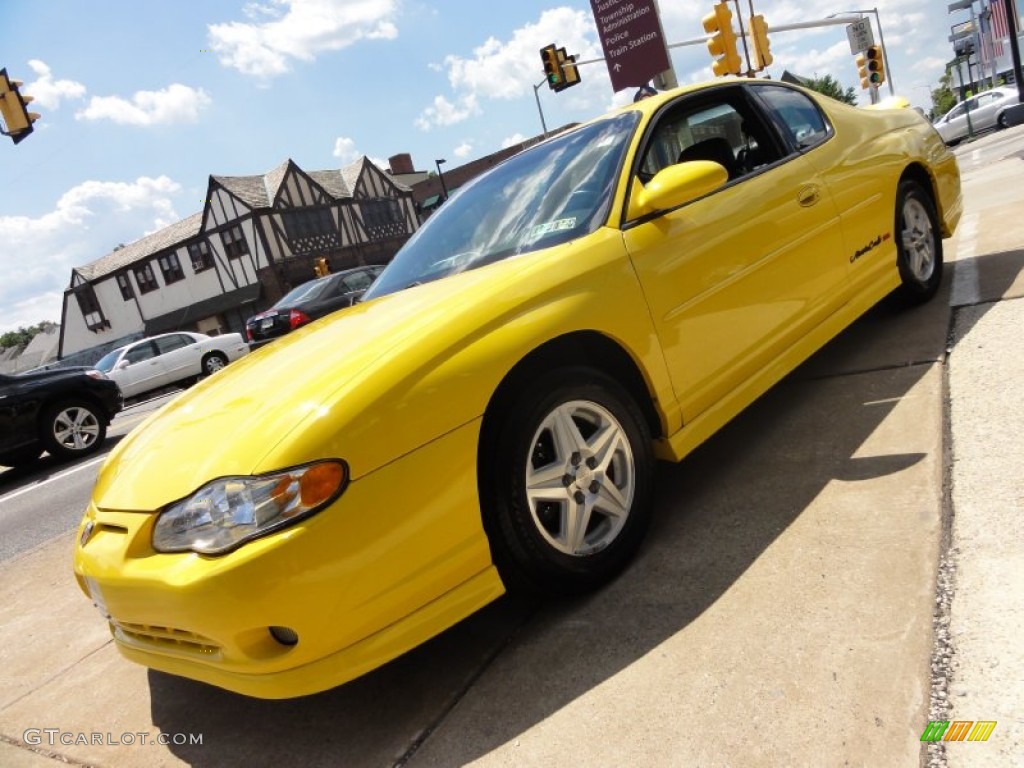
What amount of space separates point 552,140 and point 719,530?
6.20 feet

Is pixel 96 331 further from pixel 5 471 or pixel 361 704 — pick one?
pixel 361 704

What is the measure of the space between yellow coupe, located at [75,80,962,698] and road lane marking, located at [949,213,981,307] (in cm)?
129

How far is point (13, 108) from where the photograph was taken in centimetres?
1230

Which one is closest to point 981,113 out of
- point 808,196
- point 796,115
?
point 796,115

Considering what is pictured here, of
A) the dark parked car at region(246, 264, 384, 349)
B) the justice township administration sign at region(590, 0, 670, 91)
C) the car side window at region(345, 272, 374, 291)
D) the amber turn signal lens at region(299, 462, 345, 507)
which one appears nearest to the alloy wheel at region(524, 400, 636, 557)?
the amber turn signal lens at region(299, 462, 345, 507)

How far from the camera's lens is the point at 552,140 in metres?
3.39

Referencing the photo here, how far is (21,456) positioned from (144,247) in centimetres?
4009

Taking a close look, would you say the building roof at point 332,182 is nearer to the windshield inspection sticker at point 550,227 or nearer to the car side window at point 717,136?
the car side window at point 717,136

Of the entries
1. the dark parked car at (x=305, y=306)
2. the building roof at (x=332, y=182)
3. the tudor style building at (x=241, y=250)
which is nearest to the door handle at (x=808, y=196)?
the dark parked car at (x=305, y=306)

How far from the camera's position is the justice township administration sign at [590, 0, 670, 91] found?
1373 centimetres

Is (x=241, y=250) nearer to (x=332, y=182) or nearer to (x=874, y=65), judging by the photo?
(x=332, y=182)

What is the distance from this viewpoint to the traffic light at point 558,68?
1866 cm

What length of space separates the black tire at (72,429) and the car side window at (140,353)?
938cm

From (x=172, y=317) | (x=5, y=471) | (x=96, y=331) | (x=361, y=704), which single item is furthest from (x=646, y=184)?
(x=96, y=331)
